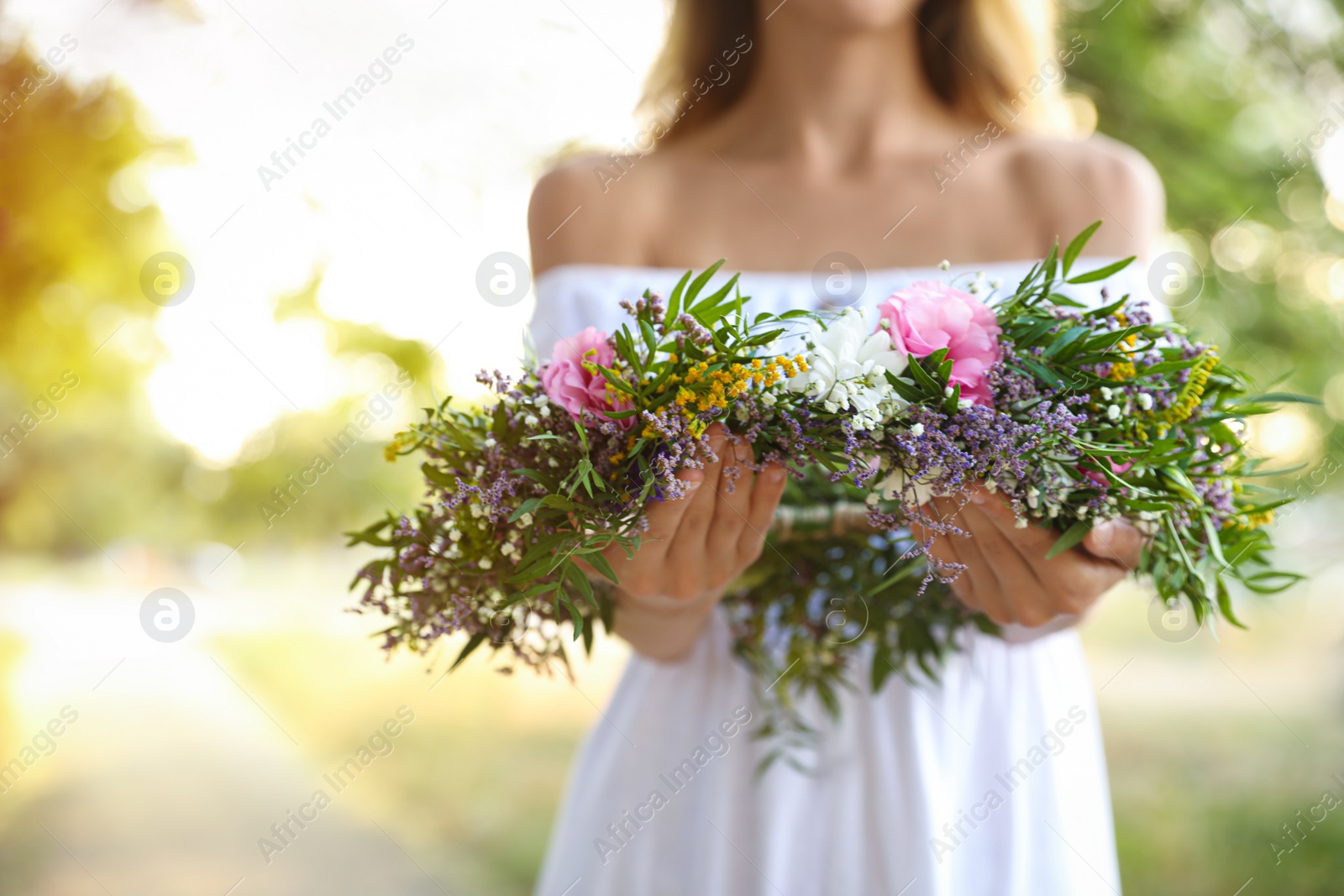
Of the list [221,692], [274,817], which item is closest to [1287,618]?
[274,817]

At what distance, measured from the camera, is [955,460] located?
2.93 ft

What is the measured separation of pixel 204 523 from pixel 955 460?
576 centimetres

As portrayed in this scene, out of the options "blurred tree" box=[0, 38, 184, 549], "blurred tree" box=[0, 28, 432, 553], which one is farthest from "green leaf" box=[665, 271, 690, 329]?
"blurred tree" box=[0, 38, 184, 549]

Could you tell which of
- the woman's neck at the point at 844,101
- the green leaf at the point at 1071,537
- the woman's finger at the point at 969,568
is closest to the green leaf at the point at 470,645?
the woman's finger at the point at 969,568

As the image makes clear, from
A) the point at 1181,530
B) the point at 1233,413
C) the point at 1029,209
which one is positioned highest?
the point at 1029,209

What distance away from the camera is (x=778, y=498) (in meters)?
1.02

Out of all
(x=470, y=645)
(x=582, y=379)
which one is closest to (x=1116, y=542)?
(x=582, y=379)

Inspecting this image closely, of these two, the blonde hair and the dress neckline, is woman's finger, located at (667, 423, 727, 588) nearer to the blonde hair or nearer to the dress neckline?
the dress neckline

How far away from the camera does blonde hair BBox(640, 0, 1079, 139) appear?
5.44 feet

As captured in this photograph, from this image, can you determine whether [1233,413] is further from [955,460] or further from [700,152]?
[700,152]

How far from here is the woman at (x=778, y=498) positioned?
3.97 ft

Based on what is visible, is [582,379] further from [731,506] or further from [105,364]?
[105,364]

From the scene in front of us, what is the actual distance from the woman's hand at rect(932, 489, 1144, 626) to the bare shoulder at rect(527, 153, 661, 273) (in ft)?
2.50

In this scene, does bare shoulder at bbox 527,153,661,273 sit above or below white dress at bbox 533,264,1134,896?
above
